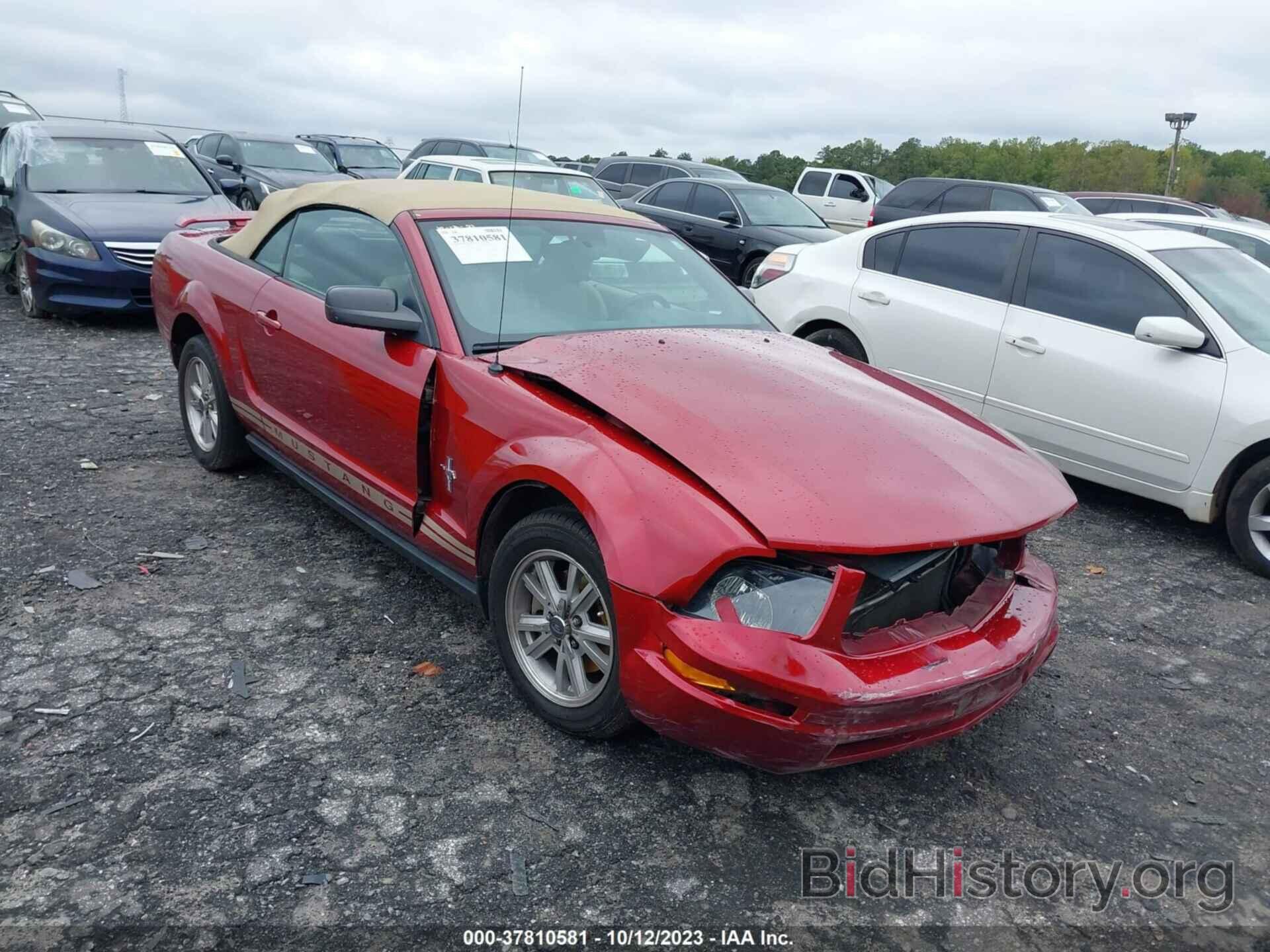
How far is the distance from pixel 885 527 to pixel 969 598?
0.62m

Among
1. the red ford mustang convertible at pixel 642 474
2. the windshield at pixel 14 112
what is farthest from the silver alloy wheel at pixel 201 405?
the windshield at pixel 14 112

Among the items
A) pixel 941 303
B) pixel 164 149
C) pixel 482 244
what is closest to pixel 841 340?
pixel 941 303

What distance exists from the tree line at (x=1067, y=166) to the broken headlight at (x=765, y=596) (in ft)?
177

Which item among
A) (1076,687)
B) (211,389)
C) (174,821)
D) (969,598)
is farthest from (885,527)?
(211,389)

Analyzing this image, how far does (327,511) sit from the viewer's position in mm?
4938

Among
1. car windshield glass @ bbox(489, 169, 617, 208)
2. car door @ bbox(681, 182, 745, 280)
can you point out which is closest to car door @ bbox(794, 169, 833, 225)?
car door @ bbox(681, 182, 745, 280)

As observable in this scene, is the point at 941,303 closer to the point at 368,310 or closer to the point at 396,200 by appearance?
the point at 396,200

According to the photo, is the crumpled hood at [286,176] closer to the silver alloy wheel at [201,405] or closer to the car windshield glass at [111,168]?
the car windshield glass at [111,168]

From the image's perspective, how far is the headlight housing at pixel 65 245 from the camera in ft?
27.0

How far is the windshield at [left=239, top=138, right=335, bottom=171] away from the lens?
15.9 m

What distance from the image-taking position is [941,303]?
616 centimetres

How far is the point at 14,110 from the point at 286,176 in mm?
7274

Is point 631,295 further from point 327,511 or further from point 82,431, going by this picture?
point 82,431

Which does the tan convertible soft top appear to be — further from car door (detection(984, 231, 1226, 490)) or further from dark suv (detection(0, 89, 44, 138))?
dark suv (detection(0, 89, 44, 138))
